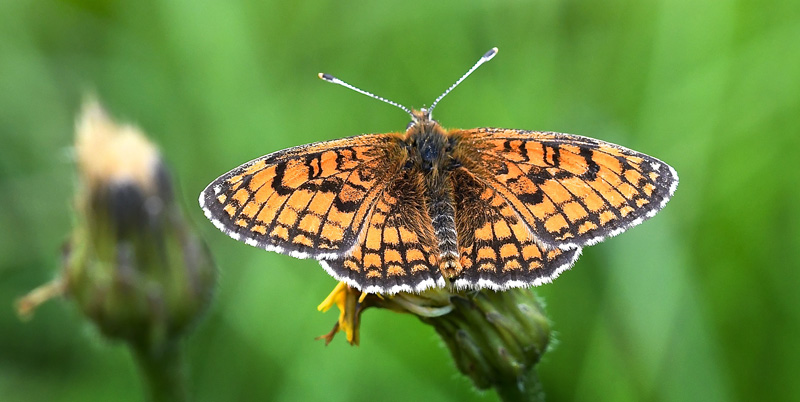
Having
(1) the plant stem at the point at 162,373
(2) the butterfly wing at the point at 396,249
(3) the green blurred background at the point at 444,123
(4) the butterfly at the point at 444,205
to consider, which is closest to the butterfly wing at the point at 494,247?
(4) the butterfly at the point at 444,205

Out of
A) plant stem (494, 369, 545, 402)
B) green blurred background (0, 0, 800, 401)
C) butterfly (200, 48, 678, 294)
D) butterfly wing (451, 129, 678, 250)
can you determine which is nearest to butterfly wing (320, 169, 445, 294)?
butterfly (200, 48, 678, 294)

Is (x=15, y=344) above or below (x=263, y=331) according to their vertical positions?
below

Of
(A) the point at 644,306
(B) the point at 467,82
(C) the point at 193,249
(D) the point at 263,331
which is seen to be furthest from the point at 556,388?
(C) the point at 193,249

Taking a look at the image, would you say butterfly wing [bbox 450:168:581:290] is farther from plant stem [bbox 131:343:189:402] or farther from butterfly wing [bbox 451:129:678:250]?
plant stem [bbox 131:343:189:402]

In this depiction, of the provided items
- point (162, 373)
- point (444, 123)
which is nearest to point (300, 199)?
point (162, 373)

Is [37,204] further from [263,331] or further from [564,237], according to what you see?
[564,237]

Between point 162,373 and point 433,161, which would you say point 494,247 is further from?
point 162,373

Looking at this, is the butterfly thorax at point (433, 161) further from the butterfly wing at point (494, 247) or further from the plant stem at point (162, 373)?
the plant stem at point (162, 373)
